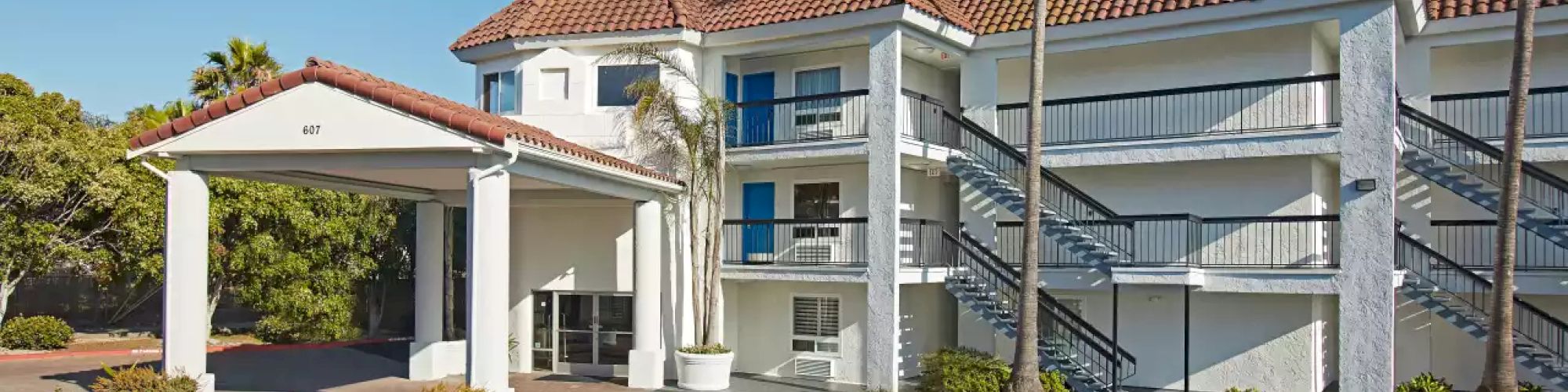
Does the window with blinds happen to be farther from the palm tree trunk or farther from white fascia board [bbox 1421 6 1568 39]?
white fascia board [bbox 1421 6 1568 39]

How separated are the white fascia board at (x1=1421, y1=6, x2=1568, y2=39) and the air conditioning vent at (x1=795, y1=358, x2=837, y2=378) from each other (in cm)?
1114

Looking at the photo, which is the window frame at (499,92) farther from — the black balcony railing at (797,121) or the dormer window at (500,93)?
the black balcony railing at (797,121)

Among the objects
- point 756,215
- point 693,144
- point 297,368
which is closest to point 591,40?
point 693,144

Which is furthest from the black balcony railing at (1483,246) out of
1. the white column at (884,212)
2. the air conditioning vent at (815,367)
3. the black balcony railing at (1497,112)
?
the air conditioning vent at (815,367)

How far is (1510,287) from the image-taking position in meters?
16.2

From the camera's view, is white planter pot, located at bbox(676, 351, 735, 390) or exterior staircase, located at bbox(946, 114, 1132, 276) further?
white planter pot, located at bbox(676, 351, 735, 390)

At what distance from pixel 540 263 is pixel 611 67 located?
3.80 m

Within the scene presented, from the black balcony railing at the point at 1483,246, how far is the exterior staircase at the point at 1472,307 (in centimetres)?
42

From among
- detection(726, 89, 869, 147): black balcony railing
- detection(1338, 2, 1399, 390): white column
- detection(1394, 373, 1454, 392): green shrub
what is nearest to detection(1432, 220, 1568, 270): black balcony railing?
detection(1394, 373, 1454, 392): green shrub

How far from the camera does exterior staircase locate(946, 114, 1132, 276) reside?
65.2ft

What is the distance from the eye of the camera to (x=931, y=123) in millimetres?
22594

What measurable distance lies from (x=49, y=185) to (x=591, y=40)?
11709mm

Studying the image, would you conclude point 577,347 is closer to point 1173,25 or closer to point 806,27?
point 806,27

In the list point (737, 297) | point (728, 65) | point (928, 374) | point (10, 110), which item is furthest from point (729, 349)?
point (10, 110)
